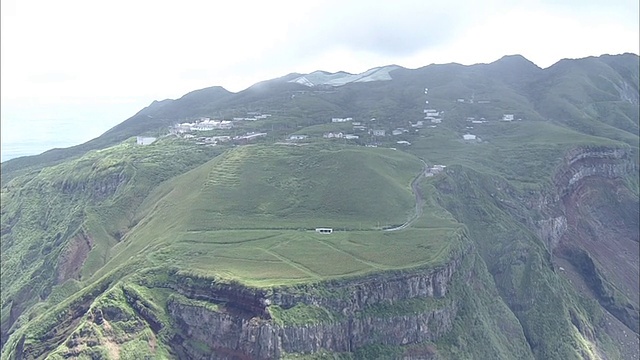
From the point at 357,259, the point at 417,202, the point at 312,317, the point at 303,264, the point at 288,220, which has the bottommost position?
the point at 312,317

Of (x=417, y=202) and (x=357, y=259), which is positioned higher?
(x=417, y=202)

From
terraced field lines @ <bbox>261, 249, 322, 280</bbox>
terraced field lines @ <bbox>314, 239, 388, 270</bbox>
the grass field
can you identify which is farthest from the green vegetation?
terraced field lines @ <bbox>314, 239, 388, 270</bbox>

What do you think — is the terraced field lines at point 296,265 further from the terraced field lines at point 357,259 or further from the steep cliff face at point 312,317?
the terraced field lines at point 357,259

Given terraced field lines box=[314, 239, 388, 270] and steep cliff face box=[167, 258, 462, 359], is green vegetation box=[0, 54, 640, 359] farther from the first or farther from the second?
terraced field lines box=[314, 239, 388, 270]

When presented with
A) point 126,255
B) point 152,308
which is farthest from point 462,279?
point 126,255

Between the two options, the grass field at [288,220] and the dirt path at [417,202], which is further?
the dirt path at [417,202]

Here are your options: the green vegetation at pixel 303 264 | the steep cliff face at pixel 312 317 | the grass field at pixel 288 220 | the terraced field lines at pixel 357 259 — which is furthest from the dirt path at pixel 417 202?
the steep cliff face at pixel 312 317

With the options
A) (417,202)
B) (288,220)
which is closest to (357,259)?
(288,220)

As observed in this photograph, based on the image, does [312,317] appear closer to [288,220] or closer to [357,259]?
[357,259]
